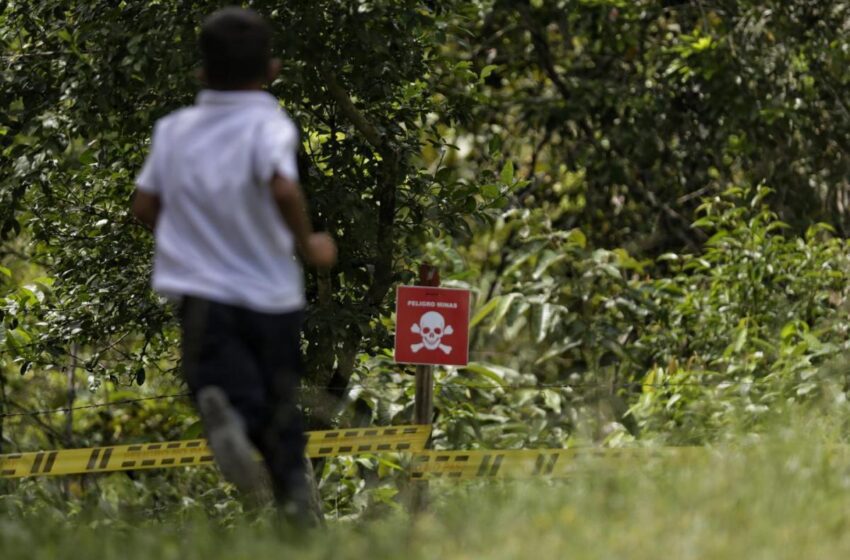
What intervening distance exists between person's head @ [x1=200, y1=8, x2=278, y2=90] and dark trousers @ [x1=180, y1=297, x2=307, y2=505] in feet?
2.13

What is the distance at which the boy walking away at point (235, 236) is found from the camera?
3982 mm

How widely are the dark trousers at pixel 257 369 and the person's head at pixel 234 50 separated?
649mm

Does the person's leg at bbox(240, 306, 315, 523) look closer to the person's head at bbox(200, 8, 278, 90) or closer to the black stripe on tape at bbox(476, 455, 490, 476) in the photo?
the person's head at bbox(200, 8, 278, 90)

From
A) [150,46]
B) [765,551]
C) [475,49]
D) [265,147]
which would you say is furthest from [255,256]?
[475,49]

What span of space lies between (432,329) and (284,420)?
100 inches

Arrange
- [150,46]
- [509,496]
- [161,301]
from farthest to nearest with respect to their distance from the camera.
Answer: [161,301], [150,46], [509,496]

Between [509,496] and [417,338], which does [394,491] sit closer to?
[417,338]

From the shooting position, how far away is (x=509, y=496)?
14.6ft

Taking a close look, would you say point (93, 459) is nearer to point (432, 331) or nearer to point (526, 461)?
point (432, 331)

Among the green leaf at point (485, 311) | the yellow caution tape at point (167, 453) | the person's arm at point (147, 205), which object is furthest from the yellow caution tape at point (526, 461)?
the green leaf at point (485, 311)

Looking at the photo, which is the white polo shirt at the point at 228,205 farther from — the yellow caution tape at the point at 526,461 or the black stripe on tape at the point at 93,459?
the black stripe on tape at the point at 93,459

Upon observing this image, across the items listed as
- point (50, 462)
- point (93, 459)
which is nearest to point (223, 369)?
point (93, 459)

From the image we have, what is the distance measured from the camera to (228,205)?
3.98 m

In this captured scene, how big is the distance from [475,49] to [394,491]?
5576mm
